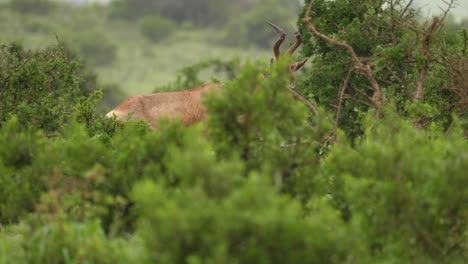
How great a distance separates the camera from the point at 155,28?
3617 inches

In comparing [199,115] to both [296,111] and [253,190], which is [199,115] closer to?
[296,111]

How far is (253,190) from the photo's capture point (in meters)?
5.31

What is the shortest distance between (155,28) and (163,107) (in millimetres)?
79134

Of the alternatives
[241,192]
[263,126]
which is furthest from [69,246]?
[263,126]

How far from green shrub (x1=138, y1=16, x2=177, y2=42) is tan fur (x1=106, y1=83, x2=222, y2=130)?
77.9 metres

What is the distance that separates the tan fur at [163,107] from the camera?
1379cm

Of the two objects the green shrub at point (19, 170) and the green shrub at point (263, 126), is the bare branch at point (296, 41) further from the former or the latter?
the green shrub at point (19, 170)

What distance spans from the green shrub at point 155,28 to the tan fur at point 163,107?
77945 mm

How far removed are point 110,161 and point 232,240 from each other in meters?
2.76

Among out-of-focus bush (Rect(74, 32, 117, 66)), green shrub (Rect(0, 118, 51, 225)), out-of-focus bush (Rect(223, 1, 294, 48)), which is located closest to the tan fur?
green shrub (Rect(0, 118, 51, 225))

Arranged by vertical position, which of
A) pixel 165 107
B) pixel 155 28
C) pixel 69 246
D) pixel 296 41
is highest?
pixel 296 41

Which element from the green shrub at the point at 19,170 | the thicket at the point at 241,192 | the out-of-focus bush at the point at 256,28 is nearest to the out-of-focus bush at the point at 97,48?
the out-of-focus bush at the point at 256,28

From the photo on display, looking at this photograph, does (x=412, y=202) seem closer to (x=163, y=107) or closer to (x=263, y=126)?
(x=263, y=126)

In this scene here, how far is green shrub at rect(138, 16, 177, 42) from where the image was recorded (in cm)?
9188
